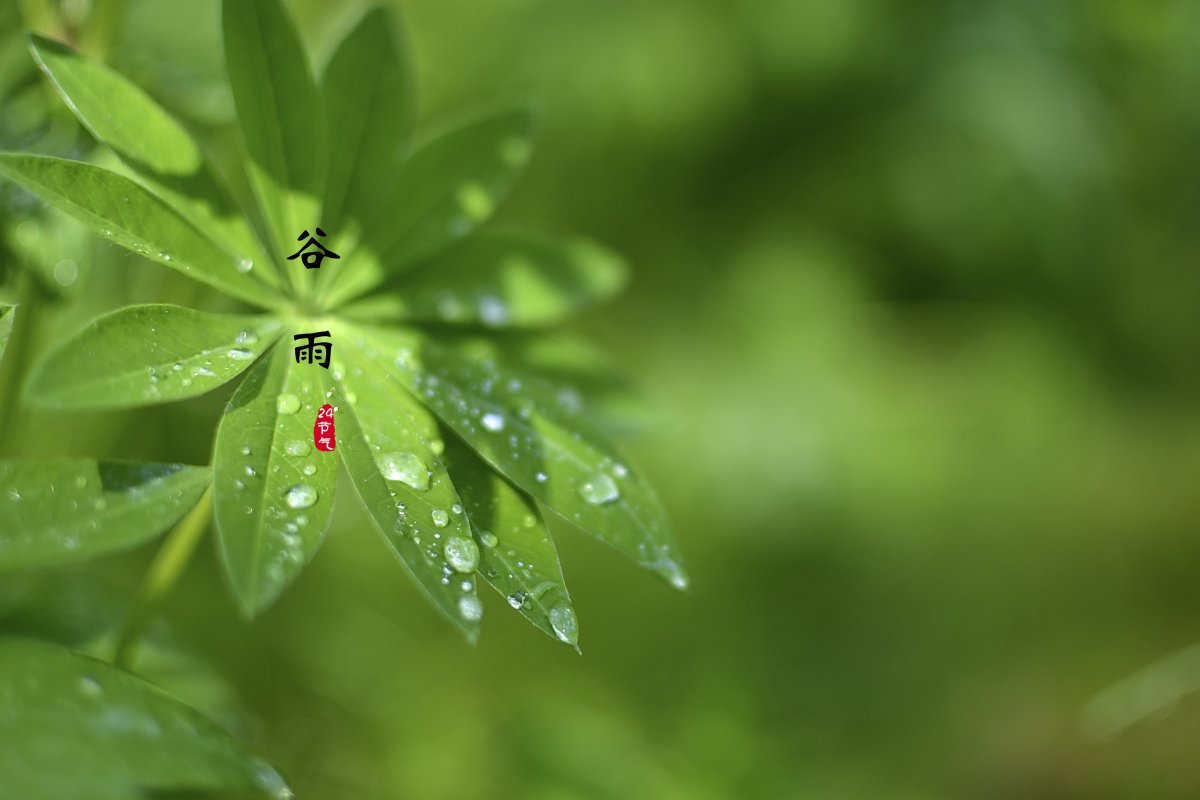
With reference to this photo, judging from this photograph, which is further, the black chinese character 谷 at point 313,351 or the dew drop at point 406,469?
the black chinese character 谷 at point 313,351

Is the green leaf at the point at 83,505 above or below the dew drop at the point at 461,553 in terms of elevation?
below

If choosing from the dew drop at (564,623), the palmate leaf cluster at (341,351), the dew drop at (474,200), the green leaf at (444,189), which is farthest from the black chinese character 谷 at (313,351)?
the dew drop at (564,623)

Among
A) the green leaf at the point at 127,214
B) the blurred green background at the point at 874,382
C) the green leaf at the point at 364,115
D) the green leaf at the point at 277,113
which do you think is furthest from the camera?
the blurred green background at the point at 874,382

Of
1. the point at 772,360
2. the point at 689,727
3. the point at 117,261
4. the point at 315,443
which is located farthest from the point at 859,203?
the point at 315,443

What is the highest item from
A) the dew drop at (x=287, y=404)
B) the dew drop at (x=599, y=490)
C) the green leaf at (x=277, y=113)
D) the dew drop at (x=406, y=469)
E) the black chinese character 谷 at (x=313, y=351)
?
the green leaf at (x=277, y=113)

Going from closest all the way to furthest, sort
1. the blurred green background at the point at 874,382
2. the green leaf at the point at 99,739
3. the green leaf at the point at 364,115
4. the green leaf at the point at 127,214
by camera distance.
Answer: the green leaf at the point at 99,739 → the green leaf at the point at 127,214 → the green leaf at the point at 364,115 → the blurred green background at the point at 874,382

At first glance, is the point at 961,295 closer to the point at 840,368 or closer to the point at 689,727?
the point at 840,368

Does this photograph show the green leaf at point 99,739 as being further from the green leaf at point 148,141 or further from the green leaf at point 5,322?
the green leaf at point 148,141
